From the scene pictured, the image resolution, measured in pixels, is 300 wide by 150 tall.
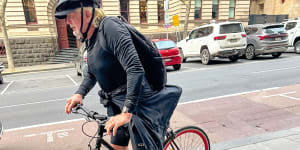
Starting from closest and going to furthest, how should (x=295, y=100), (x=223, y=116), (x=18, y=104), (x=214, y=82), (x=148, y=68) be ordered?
1. (x=148, y=68)
2. (x=223, y=116)
3. (x=295, y=100)
4. (x=18, y=104)
5. (x=214, y=82)

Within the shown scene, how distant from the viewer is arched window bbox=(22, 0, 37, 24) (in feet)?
57.0

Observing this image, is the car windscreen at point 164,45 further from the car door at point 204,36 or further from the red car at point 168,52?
the car door at point 204,36

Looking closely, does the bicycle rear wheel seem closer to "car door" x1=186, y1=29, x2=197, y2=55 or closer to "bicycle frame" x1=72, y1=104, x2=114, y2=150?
"bicycle frame" x1=72, y1=104, x2=114, y2=150

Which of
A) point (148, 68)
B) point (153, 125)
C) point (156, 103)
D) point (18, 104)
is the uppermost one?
point (148, 68)

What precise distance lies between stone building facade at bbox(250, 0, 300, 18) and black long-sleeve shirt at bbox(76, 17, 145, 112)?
34.2 metres

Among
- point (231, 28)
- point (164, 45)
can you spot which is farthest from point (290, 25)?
point (164, 45)

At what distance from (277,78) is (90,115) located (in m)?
6.95

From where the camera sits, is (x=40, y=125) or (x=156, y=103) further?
(x=40, y=125)

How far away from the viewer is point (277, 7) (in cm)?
3134

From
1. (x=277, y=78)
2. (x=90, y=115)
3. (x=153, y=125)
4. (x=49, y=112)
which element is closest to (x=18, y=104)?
(x=49, y=112)

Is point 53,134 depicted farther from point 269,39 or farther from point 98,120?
point 269,39

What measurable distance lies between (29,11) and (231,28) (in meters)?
16.4

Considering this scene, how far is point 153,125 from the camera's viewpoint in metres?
1.56

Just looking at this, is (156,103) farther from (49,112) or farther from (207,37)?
(207,37)
